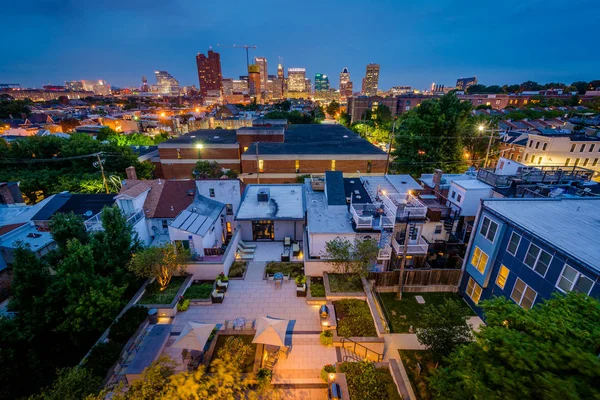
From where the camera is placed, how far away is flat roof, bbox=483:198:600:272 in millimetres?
11492

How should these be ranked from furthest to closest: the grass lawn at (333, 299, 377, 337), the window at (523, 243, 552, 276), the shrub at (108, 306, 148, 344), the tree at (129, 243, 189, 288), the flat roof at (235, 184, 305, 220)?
the flat roof at (235, 184, 305, 220) → the tree at (129, 243, 189, 288) → the grass lawn at (333, 299, 377, 337) → the shrub at (108, 306, 148, 344) → the window at (523, 243, 552, 276)

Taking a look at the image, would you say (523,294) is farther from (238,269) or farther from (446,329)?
(238,269)

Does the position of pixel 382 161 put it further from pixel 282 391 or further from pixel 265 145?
pixel 282 391

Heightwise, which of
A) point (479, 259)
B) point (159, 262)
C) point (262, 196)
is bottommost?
point (159, 262)

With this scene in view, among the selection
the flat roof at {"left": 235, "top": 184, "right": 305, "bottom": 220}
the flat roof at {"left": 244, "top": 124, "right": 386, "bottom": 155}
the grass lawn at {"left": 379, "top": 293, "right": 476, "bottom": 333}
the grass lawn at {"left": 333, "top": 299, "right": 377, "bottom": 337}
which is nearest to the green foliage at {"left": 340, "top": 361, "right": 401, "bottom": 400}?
the grass lawn at {"left": 333, "top": 299, "right": 377, "bottom": 337}

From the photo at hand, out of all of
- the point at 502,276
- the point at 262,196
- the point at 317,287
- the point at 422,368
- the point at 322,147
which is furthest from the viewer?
the point at 322,147

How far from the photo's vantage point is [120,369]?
12.1m

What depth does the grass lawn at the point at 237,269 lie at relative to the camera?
62.4 feet

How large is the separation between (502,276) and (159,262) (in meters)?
21.2

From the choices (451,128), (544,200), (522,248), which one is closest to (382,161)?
(451,128)

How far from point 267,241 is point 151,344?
41.7 feet

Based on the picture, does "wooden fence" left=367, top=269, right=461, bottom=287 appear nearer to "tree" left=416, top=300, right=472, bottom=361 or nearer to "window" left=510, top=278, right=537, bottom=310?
"window" left=510, top=278, right=537, bottom=310

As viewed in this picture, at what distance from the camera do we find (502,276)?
14.9 m

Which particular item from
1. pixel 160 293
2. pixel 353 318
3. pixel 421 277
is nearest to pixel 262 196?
pixel 160 293
